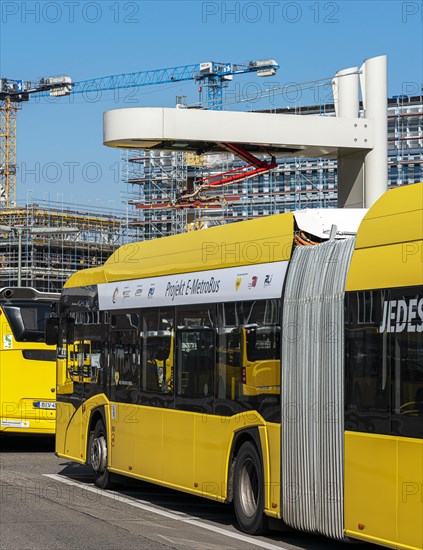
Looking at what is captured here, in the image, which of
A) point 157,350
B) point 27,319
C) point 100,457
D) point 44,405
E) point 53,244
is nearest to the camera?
point 157,350

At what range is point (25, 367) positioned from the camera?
74.9 ft

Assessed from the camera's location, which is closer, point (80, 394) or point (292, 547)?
point (292, 547)

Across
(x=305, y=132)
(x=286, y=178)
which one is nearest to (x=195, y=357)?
(x=305, y=132)

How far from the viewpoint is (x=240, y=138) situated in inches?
698

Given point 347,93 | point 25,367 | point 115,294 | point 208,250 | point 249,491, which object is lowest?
point 249,491

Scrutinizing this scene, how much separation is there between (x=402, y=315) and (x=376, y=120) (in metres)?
9.73

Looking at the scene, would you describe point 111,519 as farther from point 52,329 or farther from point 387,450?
point 52,329

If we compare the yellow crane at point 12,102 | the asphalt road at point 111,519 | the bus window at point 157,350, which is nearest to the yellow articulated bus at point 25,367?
the asphalt road at point 111,519

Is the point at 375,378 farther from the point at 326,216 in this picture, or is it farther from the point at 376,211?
the point at 326,216

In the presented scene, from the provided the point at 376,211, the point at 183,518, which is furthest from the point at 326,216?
the point at 183,518

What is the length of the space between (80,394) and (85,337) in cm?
79

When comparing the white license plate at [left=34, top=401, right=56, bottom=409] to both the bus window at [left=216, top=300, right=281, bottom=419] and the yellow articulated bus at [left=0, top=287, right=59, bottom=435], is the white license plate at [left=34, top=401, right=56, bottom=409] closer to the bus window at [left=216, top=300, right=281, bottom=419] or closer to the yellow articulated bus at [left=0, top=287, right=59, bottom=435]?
the yellow articulated bus at [left=0, top=287, right=59, bottom=435]

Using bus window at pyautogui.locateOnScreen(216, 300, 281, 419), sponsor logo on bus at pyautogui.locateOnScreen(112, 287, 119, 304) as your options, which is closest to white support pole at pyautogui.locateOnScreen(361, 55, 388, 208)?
sponsor logo on bus at pyautogui.locateOnScreen(112, 287, 119, 304)

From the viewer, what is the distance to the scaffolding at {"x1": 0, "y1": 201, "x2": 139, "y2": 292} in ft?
273
